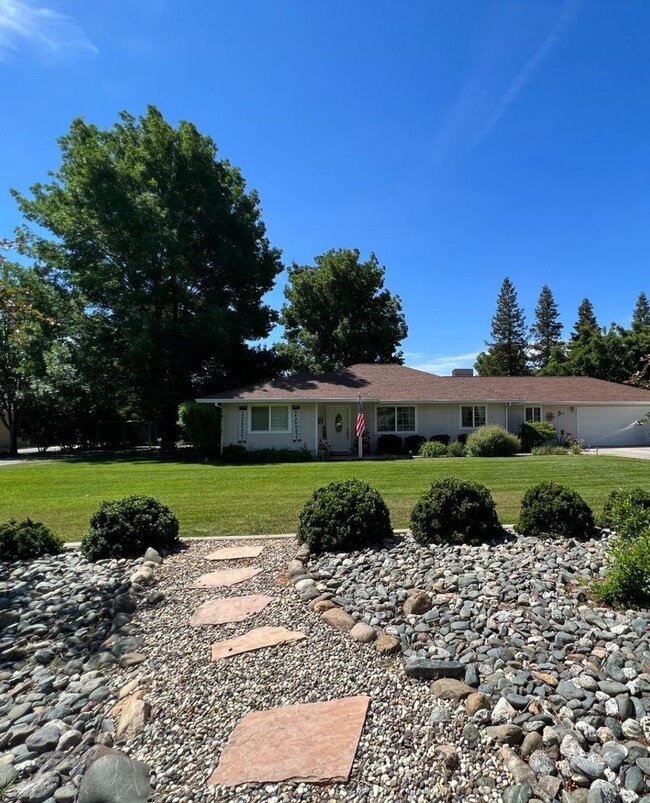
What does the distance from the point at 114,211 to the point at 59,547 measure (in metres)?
22.7

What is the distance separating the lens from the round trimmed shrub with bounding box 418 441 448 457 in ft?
62.1

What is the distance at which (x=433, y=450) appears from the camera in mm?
19031

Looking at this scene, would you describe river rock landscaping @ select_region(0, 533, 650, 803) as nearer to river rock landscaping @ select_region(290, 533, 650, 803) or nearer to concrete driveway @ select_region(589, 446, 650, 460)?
river rock landscaping @ select_region(290, 533, 650, 803)

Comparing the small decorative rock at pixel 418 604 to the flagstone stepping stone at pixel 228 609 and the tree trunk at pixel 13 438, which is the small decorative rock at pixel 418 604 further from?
the tree trunk at pixel 13 438

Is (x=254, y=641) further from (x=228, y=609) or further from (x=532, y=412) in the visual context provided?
(x=532, y=412)

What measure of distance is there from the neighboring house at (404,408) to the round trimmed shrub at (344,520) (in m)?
14.3

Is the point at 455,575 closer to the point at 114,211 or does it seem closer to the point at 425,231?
the point at 425,231

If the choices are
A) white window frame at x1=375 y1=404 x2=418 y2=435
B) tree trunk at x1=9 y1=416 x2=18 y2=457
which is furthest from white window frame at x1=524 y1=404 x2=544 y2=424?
tree trunk at x1=9 y1=416 x2=18 y2=457

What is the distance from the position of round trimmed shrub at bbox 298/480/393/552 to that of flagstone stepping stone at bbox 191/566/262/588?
0.76 metres

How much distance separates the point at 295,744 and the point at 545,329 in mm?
60570

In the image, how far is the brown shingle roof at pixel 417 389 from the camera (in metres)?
20.6

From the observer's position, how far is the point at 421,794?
197 cm

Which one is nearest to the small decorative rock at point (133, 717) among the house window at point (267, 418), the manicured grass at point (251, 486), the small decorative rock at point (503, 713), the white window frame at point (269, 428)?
the small decorative rock at point (503, 713)

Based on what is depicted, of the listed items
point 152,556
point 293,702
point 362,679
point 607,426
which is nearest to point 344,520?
point 152,556
